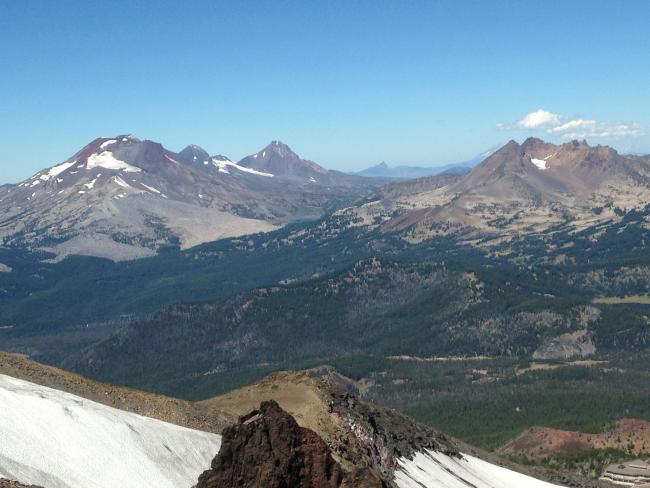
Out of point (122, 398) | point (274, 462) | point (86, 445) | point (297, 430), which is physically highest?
point (297, 430)

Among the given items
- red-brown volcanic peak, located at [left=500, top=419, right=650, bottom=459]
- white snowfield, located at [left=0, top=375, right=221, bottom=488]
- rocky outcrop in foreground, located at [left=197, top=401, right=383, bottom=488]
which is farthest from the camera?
red-brown volcanic peak, located at [left=500, top=419, right=650, bottom=459]

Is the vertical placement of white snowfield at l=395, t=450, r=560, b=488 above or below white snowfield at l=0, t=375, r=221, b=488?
below

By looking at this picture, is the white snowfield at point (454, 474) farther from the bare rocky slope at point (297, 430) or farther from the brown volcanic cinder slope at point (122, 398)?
the brown volcanic cinder slope at point (122, 398)

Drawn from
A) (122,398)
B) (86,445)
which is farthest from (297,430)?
(122,398)

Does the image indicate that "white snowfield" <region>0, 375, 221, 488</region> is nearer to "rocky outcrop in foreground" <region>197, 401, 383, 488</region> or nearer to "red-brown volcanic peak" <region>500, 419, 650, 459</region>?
"rocky outcrop in foreground" <region>197, 401, 383, 488</region>

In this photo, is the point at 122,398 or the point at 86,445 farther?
the point at 122,398

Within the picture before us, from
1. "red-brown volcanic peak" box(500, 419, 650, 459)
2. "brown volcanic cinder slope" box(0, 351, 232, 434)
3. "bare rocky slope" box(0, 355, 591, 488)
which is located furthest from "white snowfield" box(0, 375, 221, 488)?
"red-brown volcanic peak" box(500, 419, 650, 459)

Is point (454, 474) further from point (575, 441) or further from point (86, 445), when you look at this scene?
point (575, 441)
